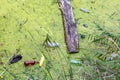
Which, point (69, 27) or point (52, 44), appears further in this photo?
point (69, 27)

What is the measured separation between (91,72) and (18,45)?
595mm

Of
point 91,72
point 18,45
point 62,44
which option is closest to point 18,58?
point 18,45

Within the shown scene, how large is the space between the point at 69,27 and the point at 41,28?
0.72 feet

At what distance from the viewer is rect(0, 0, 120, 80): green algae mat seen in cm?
213

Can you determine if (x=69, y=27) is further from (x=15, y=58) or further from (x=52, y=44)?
(x=15, y=58)

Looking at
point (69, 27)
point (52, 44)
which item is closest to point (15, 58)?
point (52, 44)

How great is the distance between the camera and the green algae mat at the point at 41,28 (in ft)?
6.98

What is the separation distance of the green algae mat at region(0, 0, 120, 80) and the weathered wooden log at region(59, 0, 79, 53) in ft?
0.14

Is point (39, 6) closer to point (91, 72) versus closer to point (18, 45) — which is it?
point (18, 45)

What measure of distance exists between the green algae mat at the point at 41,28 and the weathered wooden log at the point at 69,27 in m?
0.04

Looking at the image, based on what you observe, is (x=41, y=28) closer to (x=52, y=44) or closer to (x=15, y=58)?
(x=52, y=44)

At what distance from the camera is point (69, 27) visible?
2410 mm

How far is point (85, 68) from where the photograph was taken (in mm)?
2096

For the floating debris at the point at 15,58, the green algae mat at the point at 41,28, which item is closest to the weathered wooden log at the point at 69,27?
the green algae mat at the point at 41,28
